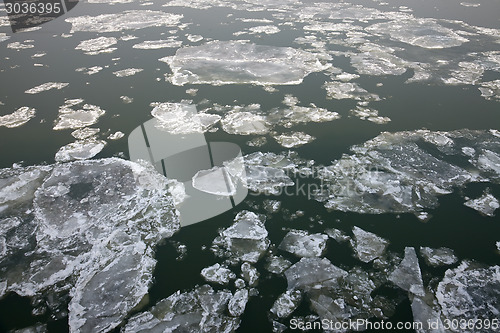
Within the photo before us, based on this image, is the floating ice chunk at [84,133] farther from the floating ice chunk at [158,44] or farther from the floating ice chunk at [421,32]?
the floating ice chunk at [421,32]

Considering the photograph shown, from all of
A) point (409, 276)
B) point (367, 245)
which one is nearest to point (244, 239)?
point (367, 245)

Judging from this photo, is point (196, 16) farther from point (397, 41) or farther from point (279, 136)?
point (279, 136)

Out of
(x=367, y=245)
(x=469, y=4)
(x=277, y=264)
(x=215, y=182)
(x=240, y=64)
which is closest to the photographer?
(x=277, y=264)

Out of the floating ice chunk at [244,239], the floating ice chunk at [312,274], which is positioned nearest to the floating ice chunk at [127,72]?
the floating ice chunk at [244,239]

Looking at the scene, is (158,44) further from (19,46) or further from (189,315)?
(189,315)

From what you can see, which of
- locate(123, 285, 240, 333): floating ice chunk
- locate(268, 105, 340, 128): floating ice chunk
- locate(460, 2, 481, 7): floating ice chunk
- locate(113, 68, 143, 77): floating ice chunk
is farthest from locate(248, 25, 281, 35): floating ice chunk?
locate(460, 2, 481, 7): floating ice chunk
